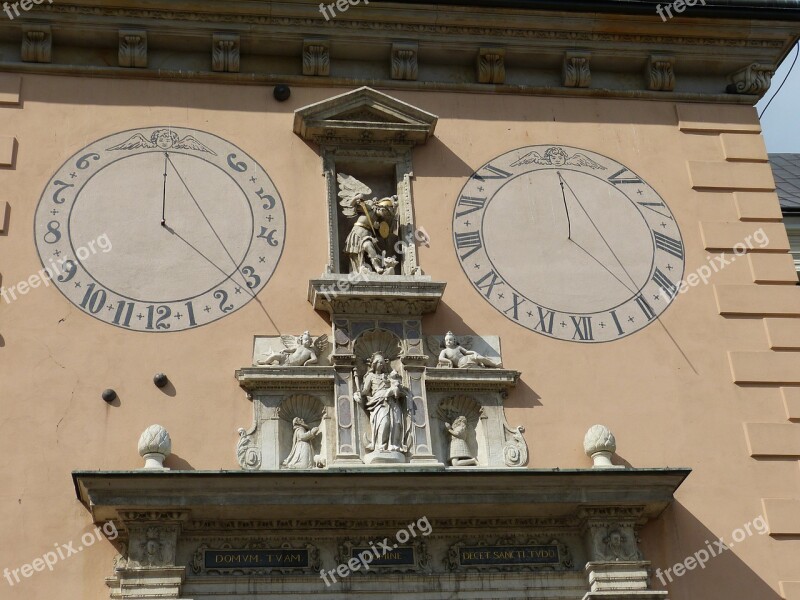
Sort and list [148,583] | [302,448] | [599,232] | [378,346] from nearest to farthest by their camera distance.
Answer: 1. [148,583]
2. [302,448]
3. [378,346]
4. [599,232]

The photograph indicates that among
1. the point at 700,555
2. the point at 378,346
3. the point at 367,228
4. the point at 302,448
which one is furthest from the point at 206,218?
the point at 700,555

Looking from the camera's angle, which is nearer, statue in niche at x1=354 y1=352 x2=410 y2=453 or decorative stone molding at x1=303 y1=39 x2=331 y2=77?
statue in niche at x1=354 y1=352 x2=410 y2=453

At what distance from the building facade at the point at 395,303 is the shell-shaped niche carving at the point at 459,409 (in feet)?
0.09

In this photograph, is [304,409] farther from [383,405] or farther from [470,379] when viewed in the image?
[470,379]

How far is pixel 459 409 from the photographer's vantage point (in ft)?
39.5

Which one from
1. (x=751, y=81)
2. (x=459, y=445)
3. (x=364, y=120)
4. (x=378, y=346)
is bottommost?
(x=459, y=445)

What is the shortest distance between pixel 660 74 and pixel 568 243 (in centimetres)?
236

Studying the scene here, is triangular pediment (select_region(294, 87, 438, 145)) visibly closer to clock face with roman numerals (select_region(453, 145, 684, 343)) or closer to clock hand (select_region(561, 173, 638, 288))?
clock face with roman numerals (select_region(453, 145, 684, 343))

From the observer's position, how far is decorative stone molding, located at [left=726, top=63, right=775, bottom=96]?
566 inches

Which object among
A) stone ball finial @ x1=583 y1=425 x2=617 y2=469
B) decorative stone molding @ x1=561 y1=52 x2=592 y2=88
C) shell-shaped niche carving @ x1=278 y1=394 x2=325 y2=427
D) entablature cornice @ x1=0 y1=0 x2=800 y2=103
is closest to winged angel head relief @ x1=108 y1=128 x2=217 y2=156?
entablature cornice @ x1=0 y1=0 x2=800 y2=103

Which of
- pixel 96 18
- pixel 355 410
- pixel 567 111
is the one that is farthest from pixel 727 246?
pixel 96 18

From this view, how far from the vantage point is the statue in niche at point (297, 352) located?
11891mm

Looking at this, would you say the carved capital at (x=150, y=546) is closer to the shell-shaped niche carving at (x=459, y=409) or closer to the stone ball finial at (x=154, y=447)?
the stone ball finial at (x=154, y=447)

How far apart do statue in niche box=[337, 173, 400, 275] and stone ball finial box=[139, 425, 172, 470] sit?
2.34 meters
